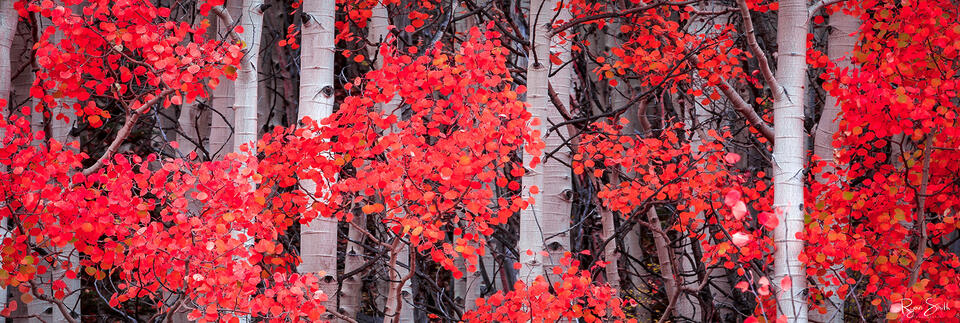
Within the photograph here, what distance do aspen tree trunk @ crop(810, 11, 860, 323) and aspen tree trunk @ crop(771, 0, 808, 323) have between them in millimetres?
1587

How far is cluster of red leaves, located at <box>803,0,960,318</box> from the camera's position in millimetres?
5320

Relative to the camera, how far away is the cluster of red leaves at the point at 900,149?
5.32 meters

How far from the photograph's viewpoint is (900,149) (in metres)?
5.91

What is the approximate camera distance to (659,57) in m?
6.93

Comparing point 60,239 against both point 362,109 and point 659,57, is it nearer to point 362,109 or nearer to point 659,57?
point 362,109

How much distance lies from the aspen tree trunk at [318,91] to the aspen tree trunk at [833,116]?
3627 mm

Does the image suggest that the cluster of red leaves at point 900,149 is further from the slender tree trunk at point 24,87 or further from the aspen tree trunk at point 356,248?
→ the slender tree trunk at point 24,87

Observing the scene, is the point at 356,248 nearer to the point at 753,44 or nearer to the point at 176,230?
the point at 176,230

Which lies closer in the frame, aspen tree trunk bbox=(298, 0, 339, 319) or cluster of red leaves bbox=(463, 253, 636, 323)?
cluster of red leaves bbox=(463, 253, 636, 323)

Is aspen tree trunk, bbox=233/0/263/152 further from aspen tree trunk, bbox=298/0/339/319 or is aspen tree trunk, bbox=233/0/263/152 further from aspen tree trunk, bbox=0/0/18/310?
aspen tree trunk, bbox=0/0/18/310

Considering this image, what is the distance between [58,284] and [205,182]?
178 cm

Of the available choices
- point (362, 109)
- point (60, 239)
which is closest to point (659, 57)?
point (362, 109)

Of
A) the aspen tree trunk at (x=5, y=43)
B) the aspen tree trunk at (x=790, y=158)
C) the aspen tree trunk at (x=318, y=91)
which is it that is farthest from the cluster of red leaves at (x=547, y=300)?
the aspen tree trunk at (x=5, y=43)

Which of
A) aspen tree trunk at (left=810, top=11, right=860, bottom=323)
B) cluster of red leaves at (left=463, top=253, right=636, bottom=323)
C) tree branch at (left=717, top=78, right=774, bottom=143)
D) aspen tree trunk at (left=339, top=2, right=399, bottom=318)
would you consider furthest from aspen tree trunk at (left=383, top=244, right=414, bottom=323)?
aspen tree trunk at (left=810, top=11, right=860, bottom=323)
